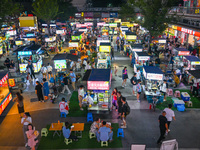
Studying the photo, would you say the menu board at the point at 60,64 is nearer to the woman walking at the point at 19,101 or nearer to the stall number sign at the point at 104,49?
the stall number sign at the point at 104,49

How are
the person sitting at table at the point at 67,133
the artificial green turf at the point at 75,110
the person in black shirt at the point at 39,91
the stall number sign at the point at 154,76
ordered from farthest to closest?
1. the stall number sign at the point at 154,76
2. the person in black shirt at the point at 39,91
3. the artificial green turf at the point at 75,110
4. the person sitting at table at the point at 67,133

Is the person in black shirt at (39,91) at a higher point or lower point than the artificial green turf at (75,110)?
higher

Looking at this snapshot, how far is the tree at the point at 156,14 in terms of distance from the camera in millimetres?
28453

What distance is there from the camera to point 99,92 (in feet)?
39.4

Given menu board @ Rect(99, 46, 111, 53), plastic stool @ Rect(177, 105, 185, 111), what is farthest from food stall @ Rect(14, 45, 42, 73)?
plastic stool @ Rect(177, 105, 185, 111)

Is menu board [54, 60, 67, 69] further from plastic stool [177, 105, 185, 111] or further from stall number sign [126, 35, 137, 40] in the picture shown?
stall number sign [126, 35, 137, 40]

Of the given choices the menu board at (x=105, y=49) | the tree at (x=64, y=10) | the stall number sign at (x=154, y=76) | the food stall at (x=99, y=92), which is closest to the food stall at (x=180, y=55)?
the menu board at (x=105, y=49)

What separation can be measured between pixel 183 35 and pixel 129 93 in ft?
91.5

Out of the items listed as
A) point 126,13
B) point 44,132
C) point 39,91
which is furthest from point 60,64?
point 126,13

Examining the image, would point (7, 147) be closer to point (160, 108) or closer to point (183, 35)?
point (160, 108)

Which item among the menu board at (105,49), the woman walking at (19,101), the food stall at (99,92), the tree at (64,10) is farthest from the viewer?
the tree at (64,10)

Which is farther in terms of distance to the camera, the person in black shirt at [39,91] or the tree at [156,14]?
the tree at [156,14]

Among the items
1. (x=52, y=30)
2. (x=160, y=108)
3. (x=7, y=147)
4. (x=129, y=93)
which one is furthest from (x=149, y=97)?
(x=52, y=30)

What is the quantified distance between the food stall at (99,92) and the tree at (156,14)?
19.3 m
